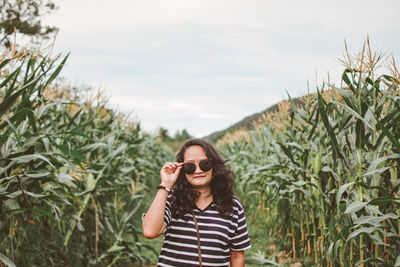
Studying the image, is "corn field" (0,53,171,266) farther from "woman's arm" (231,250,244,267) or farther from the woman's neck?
"woman's arm" (231,250,244,267)

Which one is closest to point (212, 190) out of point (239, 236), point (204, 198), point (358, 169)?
point (204, 198)

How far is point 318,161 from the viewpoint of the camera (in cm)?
328

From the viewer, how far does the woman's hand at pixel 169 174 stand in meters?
2.06

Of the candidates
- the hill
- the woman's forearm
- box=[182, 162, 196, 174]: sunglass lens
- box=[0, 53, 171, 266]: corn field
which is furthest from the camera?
the hill

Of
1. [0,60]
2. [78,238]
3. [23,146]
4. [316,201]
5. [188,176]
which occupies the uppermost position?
[0,60]

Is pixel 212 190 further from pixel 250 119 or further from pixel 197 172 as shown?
pixel 250 119

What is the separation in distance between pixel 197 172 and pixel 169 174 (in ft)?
0.55

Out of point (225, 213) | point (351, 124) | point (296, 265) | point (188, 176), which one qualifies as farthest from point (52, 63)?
point (296, 265)

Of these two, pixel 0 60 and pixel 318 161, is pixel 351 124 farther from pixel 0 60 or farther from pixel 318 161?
pixel 0 60

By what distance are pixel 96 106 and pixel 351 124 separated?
10.7 feet

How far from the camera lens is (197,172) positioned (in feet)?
7.07

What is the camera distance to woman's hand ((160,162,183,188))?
2.06 meters

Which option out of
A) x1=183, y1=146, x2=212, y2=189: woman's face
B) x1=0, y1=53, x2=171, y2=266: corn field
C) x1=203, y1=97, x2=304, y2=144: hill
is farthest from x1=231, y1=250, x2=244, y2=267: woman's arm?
x1=203, y1=97, x2=304, y2=144: hill

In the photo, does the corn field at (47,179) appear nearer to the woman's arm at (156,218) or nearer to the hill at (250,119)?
the woman's arm at (156,218)
